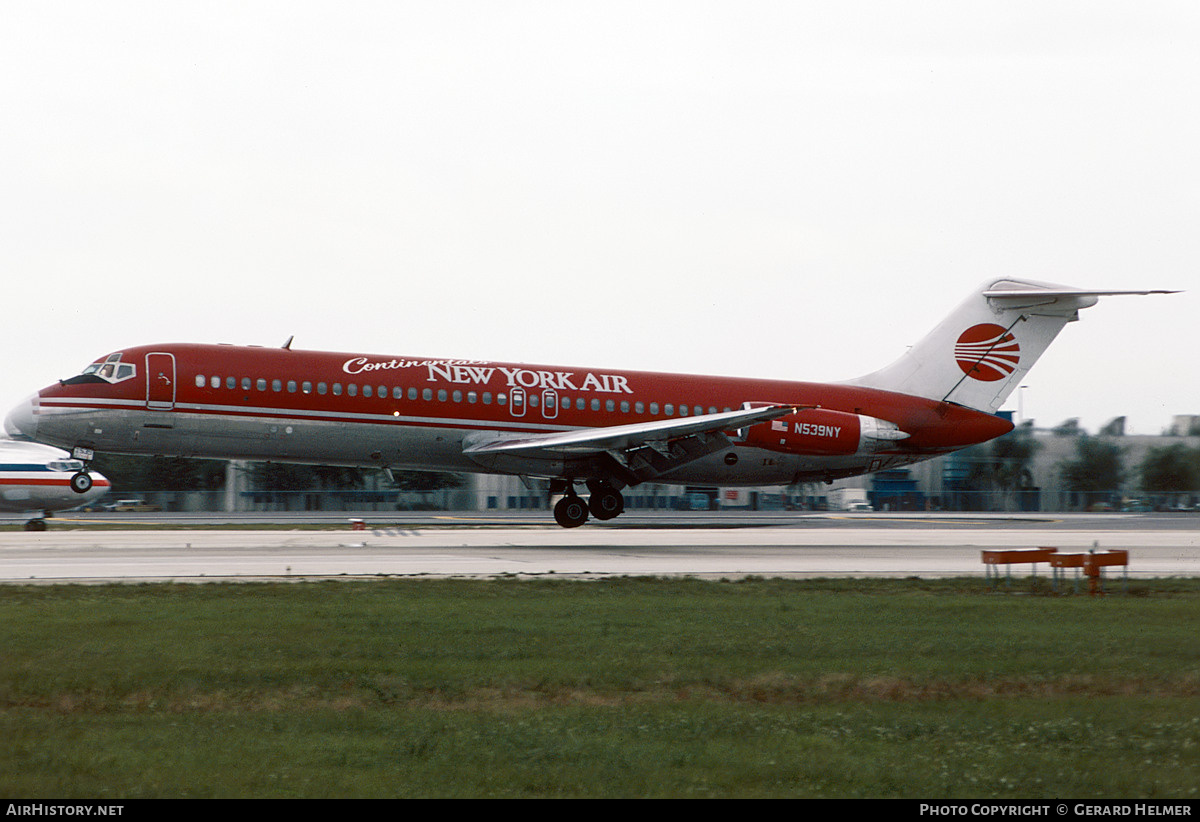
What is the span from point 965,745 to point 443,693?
4.80 m

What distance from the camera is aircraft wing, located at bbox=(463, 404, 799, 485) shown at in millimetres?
32188

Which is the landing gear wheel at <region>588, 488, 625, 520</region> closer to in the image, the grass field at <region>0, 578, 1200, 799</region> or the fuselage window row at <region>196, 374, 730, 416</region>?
the fuselage window row at <region>196, 374, 730, 416</region>

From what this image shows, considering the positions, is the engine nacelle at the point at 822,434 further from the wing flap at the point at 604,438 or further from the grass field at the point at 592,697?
the grass field at the point at 592,697

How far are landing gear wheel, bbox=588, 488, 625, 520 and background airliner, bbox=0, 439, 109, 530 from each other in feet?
56.4

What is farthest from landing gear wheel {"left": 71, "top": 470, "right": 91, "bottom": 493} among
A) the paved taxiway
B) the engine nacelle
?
the engine nacelle

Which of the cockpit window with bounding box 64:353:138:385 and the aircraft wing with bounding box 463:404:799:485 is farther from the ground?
the cockpit window with bounding box 64:353:138:385

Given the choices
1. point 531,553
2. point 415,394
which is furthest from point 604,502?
point 531,553

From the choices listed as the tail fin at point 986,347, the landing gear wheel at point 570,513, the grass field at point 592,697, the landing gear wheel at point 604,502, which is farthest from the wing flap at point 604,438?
the grass field at point 592,697

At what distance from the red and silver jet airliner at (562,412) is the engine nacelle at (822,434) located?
0.04 meters

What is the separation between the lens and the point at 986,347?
37.5 m

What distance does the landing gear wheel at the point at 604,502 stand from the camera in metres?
35.2

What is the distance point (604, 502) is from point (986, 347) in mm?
13213
